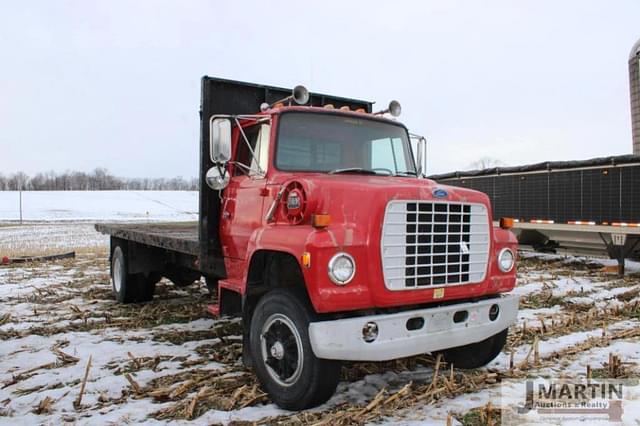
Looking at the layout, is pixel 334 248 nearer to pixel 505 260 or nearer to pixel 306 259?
pixel 306 259

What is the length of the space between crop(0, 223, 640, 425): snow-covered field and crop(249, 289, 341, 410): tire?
154 millimetres

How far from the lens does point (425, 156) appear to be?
5973 millimetres

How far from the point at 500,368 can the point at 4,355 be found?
5.32m

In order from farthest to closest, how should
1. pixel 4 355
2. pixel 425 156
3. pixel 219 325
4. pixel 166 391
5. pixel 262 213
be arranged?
pixel 219 325 < pixel 425 156 < pixel 4 355 < pixel 262 213 < pixel 166 391

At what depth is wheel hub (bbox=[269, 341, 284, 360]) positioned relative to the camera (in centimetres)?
407

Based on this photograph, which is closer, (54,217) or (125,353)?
(125,353)

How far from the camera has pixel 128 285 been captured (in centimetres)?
831

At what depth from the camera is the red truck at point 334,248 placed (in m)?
3.79

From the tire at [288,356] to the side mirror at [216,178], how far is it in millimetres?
1453

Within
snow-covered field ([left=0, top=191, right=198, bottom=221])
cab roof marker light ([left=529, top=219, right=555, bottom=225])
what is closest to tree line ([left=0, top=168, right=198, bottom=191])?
snow-covered field ([left=0, top=191, right=198, bottom=221])

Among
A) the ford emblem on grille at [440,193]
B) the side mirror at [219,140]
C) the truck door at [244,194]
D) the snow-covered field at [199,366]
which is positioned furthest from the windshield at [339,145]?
the snow-covered field at [199,366]

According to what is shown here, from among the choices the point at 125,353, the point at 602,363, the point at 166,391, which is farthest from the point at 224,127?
the point at 602,363

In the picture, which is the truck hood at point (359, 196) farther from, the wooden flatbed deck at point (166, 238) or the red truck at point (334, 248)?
the wooden flatbed deck at point (166, 238)

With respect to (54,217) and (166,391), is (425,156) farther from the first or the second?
(54,217)
